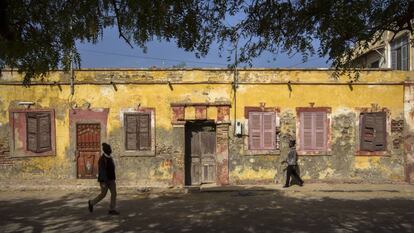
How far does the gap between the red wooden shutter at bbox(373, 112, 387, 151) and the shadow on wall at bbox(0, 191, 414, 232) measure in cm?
369

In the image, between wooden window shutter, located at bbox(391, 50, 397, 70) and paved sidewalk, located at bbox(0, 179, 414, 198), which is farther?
wooden window shutter, located at bbox(391, 50, 397, 70)

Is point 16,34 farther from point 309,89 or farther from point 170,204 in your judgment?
point 309,89

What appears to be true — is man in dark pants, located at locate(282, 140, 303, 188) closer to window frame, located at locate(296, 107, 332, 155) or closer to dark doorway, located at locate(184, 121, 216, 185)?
window frame, located at locate(296, 107, 332, 155)

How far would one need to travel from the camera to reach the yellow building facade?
18688mm

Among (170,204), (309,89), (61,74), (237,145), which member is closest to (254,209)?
(170,204)

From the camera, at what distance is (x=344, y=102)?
1891cm

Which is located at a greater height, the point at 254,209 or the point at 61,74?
the point at 61,74

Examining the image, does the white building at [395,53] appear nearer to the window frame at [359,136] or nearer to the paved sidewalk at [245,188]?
the window frame at [359,136]

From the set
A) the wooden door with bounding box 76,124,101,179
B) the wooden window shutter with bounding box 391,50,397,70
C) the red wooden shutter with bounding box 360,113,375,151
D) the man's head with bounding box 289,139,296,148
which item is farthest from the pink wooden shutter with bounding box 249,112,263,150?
the wooden window shutter with bounding box 391,50,397,70

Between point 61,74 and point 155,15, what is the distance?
11.6 m

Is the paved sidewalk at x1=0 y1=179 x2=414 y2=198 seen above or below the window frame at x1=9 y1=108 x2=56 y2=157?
below

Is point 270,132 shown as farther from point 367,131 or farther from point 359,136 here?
point 367,131

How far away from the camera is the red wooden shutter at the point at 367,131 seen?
18.9 metres

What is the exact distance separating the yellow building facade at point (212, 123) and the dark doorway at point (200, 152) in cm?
5
